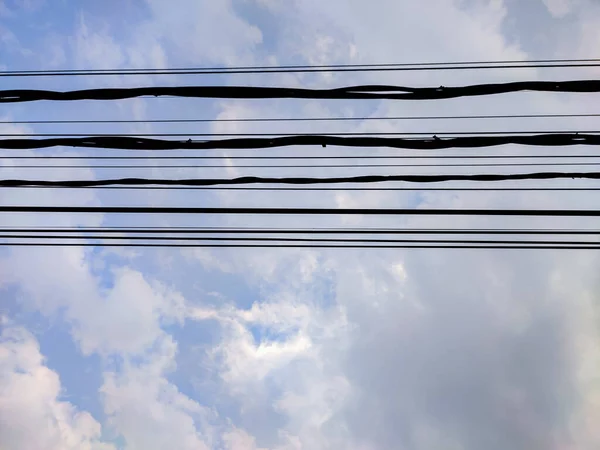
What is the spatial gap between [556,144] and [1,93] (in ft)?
24.1

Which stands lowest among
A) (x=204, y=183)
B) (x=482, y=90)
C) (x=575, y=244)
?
(x=204, y=183)

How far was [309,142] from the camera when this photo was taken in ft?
20.3

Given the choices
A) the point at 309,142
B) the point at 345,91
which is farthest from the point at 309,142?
the point at 345,91

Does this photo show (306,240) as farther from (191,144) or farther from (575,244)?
(575,244)

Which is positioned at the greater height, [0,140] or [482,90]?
[482,90]

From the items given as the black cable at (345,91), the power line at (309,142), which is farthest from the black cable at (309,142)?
the black cable at (345,91)

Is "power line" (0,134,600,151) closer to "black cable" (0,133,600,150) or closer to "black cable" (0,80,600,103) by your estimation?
"black cable" (0,133,600,150)

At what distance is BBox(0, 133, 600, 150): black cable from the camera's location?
19.8 feet

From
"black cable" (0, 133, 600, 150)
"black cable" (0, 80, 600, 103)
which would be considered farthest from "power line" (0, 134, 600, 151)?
"black cable" (0, 80, 600, 103)

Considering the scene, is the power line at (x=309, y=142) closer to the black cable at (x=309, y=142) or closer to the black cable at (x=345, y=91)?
the black cable at (x=309, y=142)

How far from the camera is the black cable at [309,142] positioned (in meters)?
6.05

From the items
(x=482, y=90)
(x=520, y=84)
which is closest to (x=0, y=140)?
(x=482, y=90)

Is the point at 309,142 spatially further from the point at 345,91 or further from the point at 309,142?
the point at 345,91

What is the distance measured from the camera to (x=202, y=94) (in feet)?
18.7
